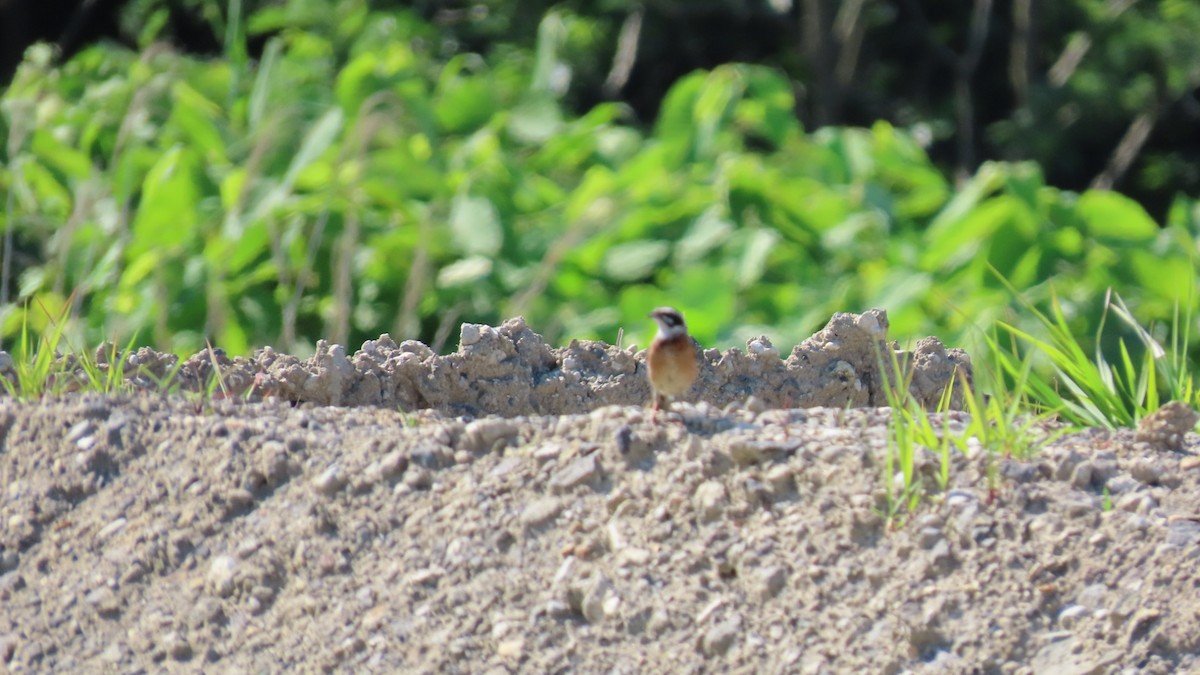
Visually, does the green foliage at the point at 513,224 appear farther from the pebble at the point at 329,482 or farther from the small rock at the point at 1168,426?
the small rock at the point at 1168,426

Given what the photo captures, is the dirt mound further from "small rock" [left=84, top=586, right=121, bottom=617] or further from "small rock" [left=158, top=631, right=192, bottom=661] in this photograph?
"small rock" [left=158, top=631, right=192, bottom=661]

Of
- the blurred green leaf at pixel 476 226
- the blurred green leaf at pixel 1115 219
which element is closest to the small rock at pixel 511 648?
the blurred green leaf at pixel 476 226

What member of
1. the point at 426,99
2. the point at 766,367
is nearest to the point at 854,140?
the point at 426,99

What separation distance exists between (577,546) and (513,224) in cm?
416

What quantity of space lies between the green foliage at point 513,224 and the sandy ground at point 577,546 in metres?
1.91

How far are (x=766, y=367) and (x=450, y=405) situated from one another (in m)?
0.76

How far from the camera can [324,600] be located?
8.86 ft

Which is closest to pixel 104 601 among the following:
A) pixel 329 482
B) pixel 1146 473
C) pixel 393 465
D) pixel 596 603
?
pixel 329 482

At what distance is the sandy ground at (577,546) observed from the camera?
2502mm

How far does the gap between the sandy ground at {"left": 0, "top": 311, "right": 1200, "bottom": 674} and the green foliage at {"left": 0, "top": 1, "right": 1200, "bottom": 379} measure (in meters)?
1.91

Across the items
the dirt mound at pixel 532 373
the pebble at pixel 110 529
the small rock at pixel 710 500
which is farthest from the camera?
the dirt mound at pixel 532 373

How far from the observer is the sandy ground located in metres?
2.50

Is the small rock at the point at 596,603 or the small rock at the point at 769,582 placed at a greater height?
the small rock at the point at 769,582

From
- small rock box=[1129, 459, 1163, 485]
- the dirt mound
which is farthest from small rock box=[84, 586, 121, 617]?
small rock box=[1129, 459, 1163, 485]
